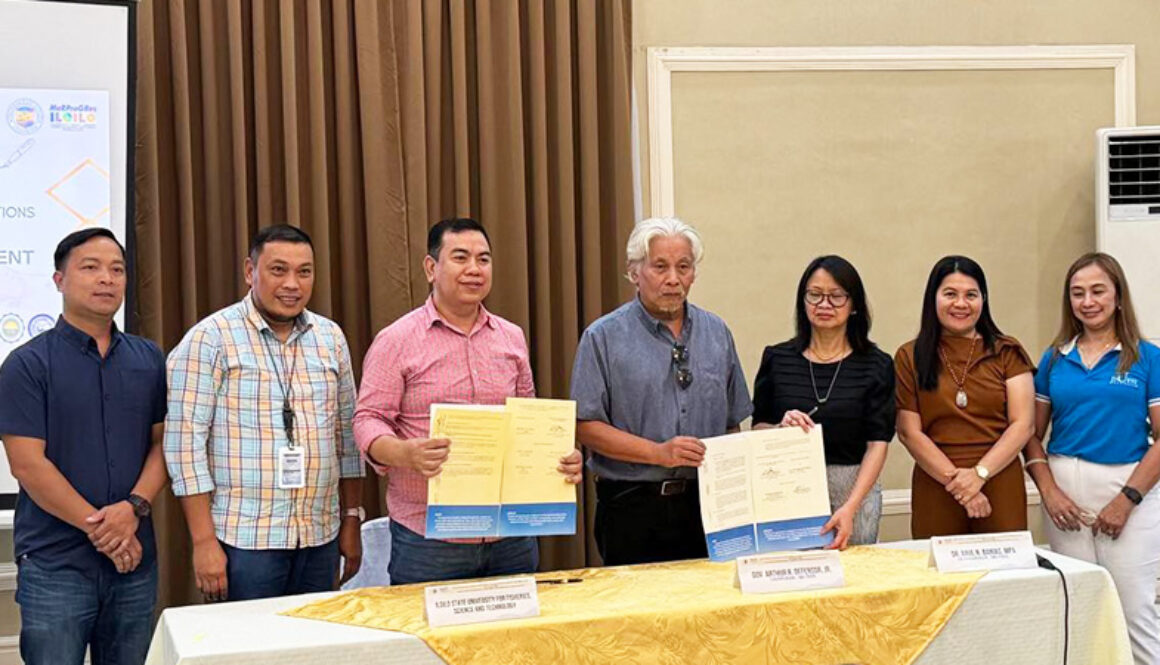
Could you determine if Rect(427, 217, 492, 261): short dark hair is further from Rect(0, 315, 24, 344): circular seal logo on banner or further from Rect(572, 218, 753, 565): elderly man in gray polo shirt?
Rect(0, 315, 24, 344): circular seal logo on banner

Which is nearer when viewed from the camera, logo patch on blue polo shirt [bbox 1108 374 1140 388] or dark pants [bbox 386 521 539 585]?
A: dark pants [bbox 386 521 539 585]

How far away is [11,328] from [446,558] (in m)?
1.78

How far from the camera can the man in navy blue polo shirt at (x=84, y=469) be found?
2.69m

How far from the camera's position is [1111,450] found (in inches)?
131

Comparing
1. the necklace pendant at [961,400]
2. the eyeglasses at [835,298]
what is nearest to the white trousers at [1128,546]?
the necklace pendant at [961,400]

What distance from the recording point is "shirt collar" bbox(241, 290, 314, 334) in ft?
9.11

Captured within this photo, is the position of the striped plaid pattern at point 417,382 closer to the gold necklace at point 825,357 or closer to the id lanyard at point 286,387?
the id lanyard at point 286,387

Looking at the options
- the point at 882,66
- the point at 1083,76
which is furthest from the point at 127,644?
the point at 1083,76

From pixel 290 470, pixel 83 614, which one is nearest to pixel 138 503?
pixel 83 614

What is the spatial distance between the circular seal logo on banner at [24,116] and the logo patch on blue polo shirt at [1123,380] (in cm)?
338

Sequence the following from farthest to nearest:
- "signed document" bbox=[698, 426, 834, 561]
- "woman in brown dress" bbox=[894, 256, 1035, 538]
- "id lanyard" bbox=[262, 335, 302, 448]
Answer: "woman in brown dress" bbox=[894, 256, 1035, 538]
"id lanyard" bbox=[262, 335, 302, 448]
"signed document" bbox=[698, 426, 834, 561]

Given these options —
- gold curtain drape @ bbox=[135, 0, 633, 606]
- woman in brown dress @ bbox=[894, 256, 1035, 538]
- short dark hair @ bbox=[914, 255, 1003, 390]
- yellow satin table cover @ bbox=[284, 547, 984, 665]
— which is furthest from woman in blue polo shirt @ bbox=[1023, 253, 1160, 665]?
gold curtain drape @ bbox=[135, 0, 633, 606]

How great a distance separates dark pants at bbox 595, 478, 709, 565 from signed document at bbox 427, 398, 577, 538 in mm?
426

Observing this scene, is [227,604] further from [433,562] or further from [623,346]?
[623,346]
